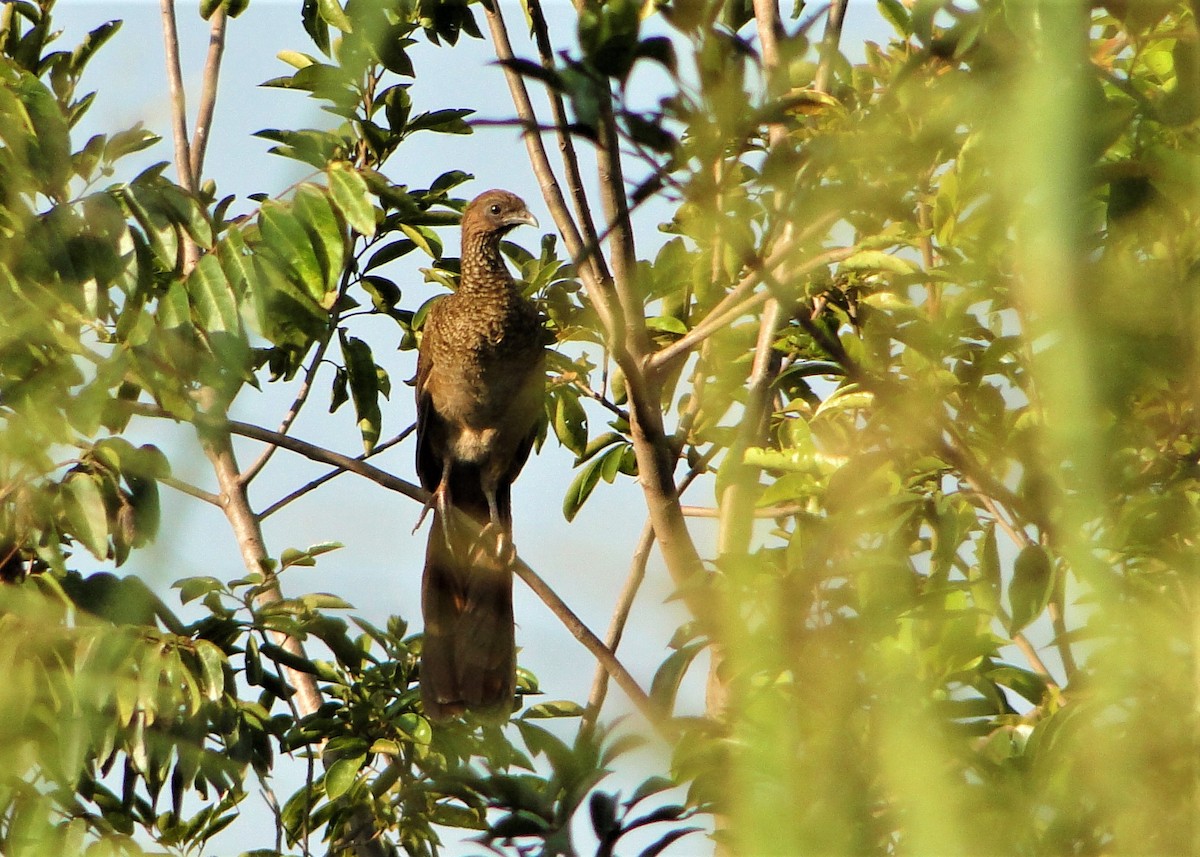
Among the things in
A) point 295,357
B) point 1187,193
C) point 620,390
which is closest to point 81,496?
point 295,357

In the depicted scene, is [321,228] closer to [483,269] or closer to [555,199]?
[555,199]

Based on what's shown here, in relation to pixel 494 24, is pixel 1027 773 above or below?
below

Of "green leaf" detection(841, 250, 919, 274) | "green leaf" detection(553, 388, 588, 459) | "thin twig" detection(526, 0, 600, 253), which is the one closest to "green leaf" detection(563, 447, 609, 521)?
"green leaf" detection(553, 388, 588, 459)

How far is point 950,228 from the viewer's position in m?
1.80

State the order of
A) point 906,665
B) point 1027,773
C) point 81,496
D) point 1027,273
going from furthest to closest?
1. point 81,496
2. point 1027,773
3. point 906,665
4. point 1027,273

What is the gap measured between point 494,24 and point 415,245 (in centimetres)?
89

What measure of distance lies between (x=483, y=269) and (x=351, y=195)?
2.81 m

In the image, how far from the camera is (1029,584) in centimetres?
149

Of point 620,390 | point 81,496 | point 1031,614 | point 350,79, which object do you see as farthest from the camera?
point 620,390

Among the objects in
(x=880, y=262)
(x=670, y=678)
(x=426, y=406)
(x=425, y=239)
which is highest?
(x=426, y=406)

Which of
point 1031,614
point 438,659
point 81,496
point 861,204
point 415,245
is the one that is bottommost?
point 861,204

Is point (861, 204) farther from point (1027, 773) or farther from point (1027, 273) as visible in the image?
point (1027, 773)

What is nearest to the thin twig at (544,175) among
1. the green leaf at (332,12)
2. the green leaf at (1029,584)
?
the green leaf at (332,12)

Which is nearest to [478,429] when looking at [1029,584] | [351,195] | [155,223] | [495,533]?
[495,533]
